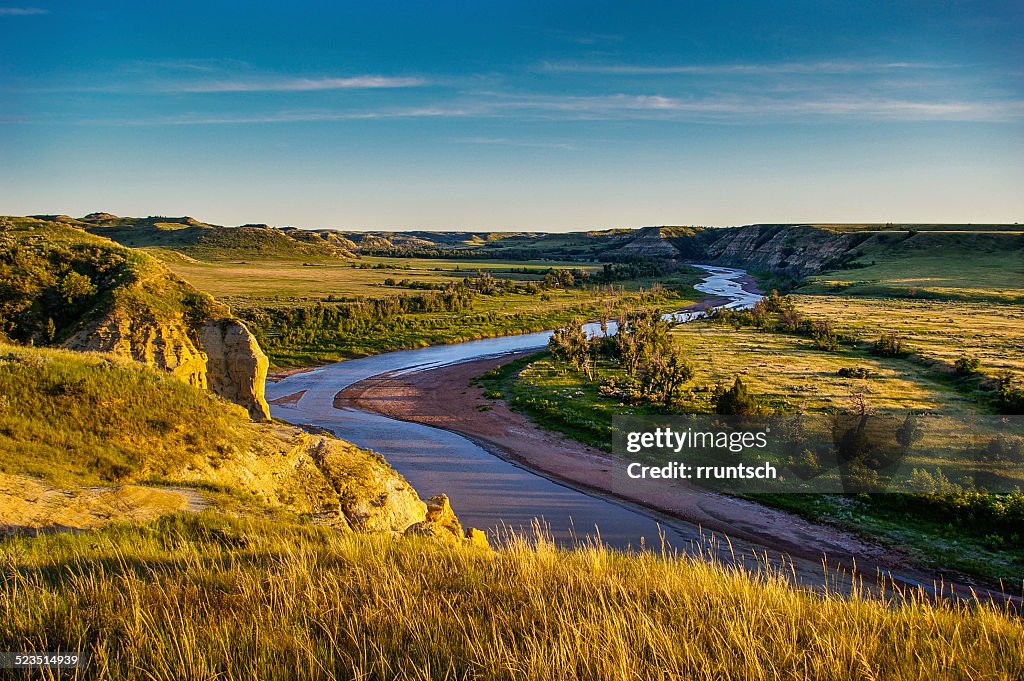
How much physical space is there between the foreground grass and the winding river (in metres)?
5.03

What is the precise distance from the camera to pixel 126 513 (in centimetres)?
811

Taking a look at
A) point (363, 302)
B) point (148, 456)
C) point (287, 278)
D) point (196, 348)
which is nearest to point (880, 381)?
point (196, 348)

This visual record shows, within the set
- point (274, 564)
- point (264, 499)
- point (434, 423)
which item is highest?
point (274, 564)

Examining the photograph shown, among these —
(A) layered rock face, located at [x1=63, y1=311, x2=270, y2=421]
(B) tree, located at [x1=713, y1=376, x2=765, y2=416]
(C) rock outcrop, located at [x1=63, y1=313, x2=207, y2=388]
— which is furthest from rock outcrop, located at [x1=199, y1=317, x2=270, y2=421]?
Answer: (B) tree, located at [x1=713, y1=376, x2=765, y2=416]

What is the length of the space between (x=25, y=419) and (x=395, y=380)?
1066 inches

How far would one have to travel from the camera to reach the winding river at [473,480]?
1639cm

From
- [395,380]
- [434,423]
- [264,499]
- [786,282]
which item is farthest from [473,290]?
[264,499]

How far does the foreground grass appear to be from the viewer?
3.70 m

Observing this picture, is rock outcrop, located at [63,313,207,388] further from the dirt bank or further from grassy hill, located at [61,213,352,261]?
grassy hill, located at [61,213,352,261]

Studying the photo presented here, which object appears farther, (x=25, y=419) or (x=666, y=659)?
(x=25, y=419)

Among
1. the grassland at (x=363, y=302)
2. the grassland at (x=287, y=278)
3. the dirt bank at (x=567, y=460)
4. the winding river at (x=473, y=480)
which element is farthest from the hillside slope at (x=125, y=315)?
the grassland at (x=287, y=278)

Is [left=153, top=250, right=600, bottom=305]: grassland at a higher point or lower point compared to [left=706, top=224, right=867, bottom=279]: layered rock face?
lower

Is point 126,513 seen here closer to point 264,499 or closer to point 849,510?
point 264,499

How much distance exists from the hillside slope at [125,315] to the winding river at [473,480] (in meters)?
6.12
